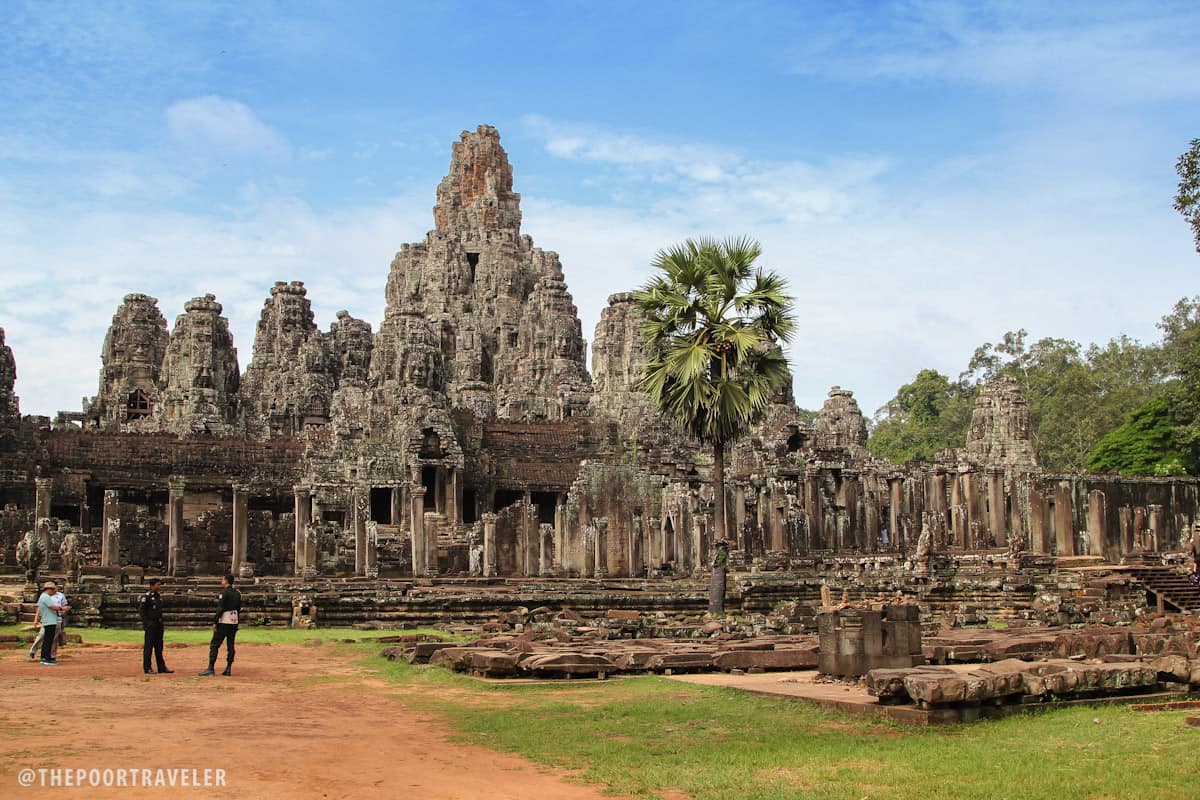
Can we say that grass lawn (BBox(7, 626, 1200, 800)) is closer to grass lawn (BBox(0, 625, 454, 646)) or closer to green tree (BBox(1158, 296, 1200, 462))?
grass lawn (BBox(0, 625, 454, 646))

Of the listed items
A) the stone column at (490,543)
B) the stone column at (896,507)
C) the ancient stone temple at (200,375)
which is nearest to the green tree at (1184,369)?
the stone column at (896,507)

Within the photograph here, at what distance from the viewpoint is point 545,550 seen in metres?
37.4

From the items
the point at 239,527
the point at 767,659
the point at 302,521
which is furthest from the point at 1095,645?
the point at 302,521

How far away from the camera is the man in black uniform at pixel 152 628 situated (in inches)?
624

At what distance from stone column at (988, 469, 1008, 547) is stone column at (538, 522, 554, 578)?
13795 mm

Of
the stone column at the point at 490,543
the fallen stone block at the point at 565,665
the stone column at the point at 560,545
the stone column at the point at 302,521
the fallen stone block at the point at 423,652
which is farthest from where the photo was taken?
the stone column at the point at 560,545

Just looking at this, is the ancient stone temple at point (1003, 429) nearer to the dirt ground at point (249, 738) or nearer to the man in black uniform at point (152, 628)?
the man in black uniform at point (152, 628)

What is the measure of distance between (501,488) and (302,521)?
11781 mm

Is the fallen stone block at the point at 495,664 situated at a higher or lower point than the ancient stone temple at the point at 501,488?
lower

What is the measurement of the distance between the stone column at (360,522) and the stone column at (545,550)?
4.66 meters

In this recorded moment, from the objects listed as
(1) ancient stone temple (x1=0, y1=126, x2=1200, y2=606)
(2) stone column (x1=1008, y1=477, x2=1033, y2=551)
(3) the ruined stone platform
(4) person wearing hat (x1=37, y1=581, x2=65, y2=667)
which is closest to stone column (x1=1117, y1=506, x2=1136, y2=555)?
(1) ancient stone temple (x1=0, y1=126, x2=1200, y2=606)

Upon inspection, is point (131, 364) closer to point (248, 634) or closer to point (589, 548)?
point (589, 548)

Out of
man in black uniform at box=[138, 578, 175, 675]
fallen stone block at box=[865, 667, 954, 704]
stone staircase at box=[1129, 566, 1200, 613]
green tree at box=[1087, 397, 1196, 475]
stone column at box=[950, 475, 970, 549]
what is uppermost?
green tree at box=[1087, 397, 1196, 475]

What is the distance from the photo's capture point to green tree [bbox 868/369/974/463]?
8425cm
